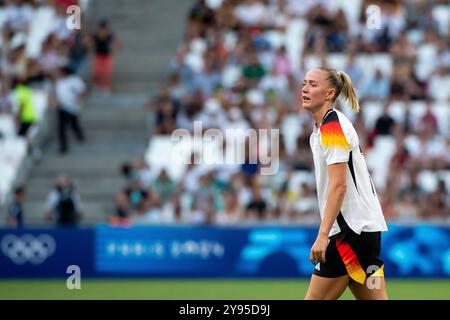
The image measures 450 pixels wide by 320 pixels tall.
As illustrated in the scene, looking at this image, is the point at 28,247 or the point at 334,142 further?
the point at 28,247

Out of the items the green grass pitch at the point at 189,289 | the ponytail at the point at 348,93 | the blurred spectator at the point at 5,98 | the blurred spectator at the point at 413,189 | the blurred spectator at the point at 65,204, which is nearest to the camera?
the ponytail at the point at 348,93

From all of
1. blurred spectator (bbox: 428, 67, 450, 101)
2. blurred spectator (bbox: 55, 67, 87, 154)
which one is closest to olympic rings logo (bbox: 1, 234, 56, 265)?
blurred spectator (bbox: 55, 67, 87, 154)

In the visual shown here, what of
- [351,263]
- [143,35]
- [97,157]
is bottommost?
[351,263]

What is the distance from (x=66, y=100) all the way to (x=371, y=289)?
49.4 ft

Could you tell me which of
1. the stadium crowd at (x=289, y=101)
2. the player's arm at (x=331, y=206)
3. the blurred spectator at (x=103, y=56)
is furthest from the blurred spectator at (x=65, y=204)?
the player's arm at (x=331, y=206)

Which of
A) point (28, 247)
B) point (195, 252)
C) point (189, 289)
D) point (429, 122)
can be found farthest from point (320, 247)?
point (429, 122)

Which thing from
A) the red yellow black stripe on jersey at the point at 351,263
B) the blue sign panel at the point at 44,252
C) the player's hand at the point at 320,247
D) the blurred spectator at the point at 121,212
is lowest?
the blue sign panel at the point at 44,252

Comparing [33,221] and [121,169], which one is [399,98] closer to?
[121,169]

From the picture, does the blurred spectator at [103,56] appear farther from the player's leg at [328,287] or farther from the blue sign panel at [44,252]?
the player's leg at [328,287]

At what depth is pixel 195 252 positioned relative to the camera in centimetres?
1822

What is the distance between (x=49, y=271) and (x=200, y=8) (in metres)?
7.28

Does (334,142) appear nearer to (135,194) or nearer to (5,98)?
(135,194)

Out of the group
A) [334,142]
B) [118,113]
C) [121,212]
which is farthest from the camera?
[118,113]

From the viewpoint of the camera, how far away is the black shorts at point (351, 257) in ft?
23.9
